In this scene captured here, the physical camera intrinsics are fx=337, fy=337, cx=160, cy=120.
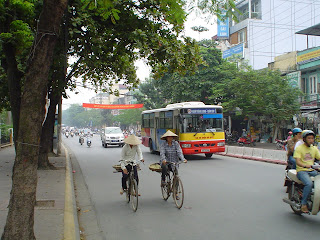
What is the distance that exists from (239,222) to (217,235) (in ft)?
2.79

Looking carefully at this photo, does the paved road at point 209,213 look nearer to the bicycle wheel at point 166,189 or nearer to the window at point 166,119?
the bicycle wheel at point 166,189

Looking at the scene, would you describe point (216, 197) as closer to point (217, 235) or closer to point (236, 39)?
point (217, 235)

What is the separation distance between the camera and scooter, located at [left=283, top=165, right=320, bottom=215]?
5463 mm

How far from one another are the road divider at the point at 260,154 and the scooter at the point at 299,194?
8990 millimetres

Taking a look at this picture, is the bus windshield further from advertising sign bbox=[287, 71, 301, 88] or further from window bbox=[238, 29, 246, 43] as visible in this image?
window bbox=[238, 29, 246, 43]

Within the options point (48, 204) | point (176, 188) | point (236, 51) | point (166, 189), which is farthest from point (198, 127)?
point (236, 51)

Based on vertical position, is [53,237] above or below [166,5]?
below

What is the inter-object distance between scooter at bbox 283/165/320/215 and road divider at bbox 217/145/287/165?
29.5 feet

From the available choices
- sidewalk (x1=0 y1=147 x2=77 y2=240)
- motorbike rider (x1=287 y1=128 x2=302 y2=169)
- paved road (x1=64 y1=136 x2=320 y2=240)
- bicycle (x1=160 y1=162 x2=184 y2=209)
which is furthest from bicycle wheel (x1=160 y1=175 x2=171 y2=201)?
motorbike rider (x1=287 y1=128 x2=302 y2=169)

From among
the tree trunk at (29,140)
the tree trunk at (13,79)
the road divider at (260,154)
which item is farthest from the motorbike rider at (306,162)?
the road divider at (260,154)

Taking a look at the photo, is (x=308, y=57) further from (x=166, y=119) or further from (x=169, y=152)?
(x=169, y=152)

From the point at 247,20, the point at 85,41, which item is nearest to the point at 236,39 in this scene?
the point at 247,20

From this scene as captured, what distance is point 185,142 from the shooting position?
16438 mm

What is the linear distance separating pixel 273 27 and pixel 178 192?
38.8 meters
